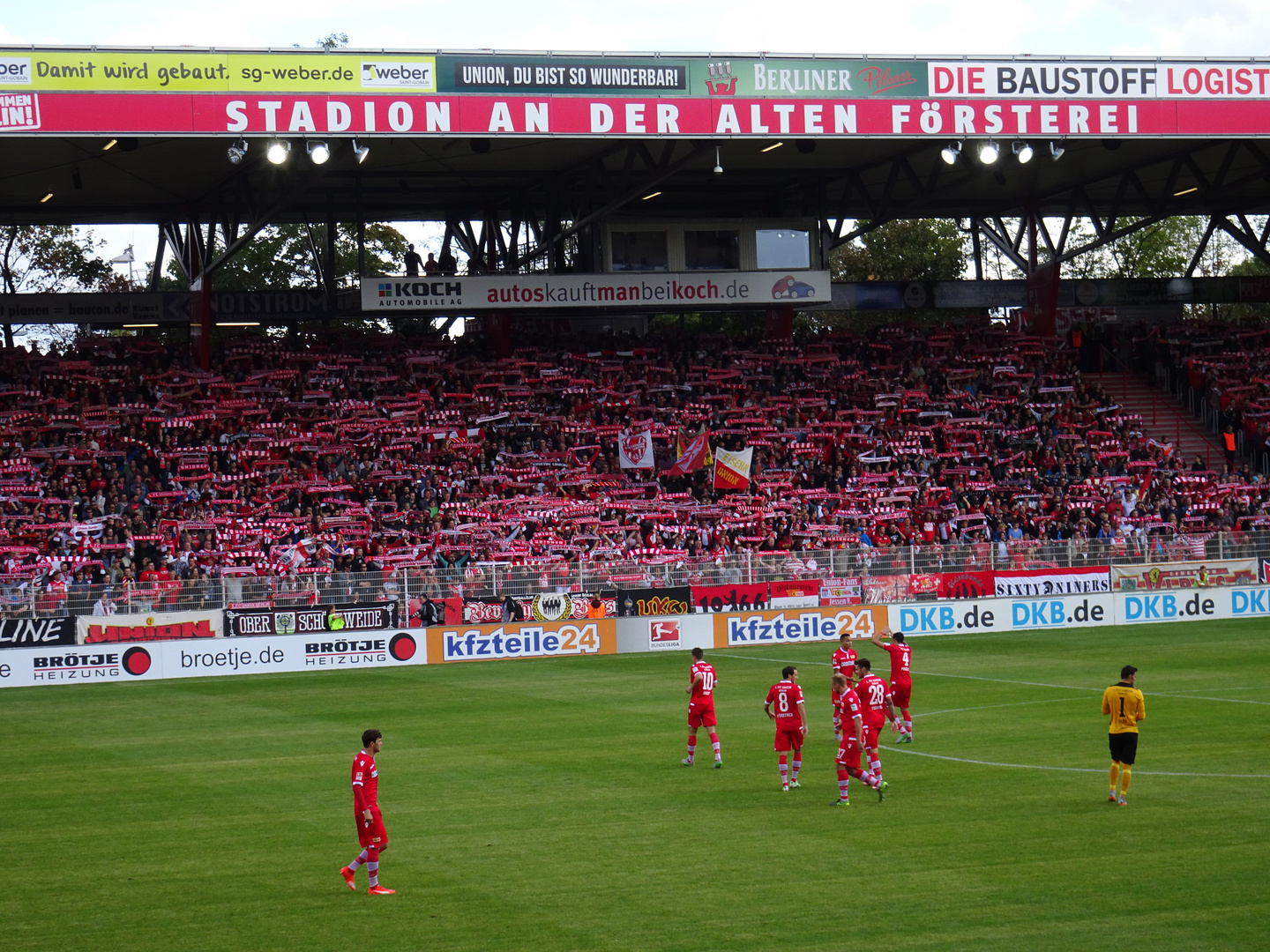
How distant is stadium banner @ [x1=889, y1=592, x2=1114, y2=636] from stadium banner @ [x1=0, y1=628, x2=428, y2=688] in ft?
43.7

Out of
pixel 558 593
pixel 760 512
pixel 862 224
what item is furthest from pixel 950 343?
pixel 558 593

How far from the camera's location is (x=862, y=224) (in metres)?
50.0

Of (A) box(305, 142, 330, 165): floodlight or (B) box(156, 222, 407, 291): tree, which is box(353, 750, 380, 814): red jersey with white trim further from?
(B) box(156, 222, 407, 291): tree

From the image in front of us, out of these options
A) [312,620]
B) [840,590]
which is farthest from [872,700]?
[840,590]

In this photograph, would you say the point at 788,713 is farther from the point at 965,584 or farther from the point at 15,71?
the point at 15,71

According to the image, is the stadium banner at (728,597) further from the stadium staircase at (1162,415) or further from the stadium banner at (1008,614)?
the stadium staircase at (1162,415)

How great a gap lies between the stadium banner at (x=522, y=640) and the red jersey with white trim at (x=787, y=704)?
61.3 ft

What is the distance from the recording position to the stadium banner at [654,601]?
3825 centimetres

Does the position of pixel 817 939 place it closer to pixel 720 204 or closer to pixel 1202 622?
pixel 1202 622

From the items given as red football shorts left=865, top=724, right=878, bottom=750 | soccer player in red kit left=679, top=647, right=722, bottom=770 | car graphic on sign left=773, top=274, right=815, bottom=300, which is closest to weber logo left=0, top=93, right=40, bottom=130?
car graphic on sign left=773, top=274, right=815, bottom=300

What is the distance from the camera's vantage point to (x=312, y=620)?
1399 inches

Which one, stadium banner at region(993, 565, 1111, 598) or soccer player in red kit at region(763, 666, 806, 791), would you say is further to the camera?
stadium banner at region(993, 565, 1111, 598)

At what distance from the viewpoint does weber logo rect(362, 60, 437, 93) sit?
39.0 meters

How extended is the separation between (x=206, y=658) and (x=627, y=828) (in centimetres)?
2036
